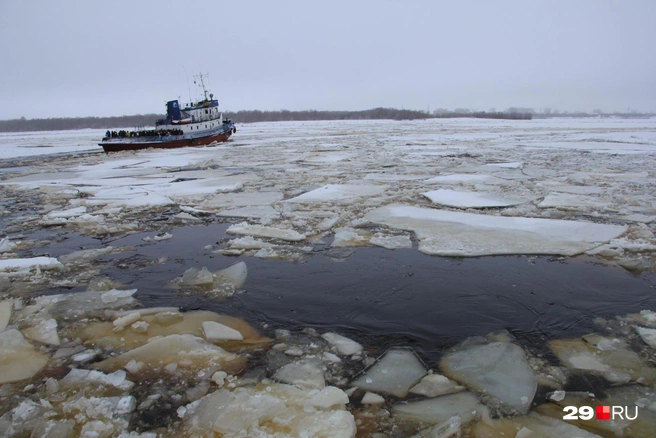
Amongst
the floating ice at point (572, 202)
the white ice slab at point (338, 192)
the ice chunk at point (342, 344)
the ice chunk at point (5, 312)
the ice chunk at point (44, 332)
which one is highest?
the white ice slab at point (338, 192)

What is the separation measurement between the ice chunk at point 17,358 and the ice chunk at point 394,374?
178 centimetres

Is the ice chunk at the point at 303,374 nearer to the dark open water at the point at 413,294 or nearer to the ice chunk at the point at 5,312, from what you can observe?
the dark open water at the point at 413,294

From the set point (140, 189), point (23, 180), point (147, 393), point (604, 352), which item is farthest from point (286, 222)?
point (23, 180)

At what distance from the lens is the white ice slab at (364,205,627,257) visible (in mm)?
3941

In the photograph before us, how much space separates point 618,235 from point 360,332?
3.35m

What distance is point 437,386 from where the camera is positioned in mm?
2039

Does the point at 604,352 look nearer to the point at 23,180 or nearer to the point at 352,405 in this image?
the point at 352,405

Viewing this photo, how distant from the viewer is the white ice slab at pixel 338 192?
21.3ft

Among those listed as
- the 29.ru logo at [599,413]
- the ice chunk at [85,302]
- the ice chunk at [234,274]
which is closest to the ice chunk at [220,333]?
the ice chunk at [234,274]

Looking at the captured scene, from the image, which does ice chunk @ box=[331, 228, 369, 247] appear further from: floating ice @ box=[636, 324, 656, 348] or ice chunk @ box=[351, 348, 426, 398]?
floating ice @ box=[636, 324, 656, 348]

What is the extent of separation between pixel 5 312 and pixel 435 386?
2.98m

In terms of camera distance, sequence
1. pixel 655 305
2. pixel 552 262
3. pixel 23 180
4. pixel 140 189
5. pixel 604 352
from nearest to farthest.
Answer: pixel 604 352
pixel 655 305
pixel 552 262
pixel 140 189
pixel 23 180

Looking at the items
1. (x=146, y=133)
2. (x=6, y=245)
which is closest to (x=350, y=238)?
(x=6, y=245)

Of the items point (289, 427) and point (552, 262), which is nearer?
point (289, 427)
